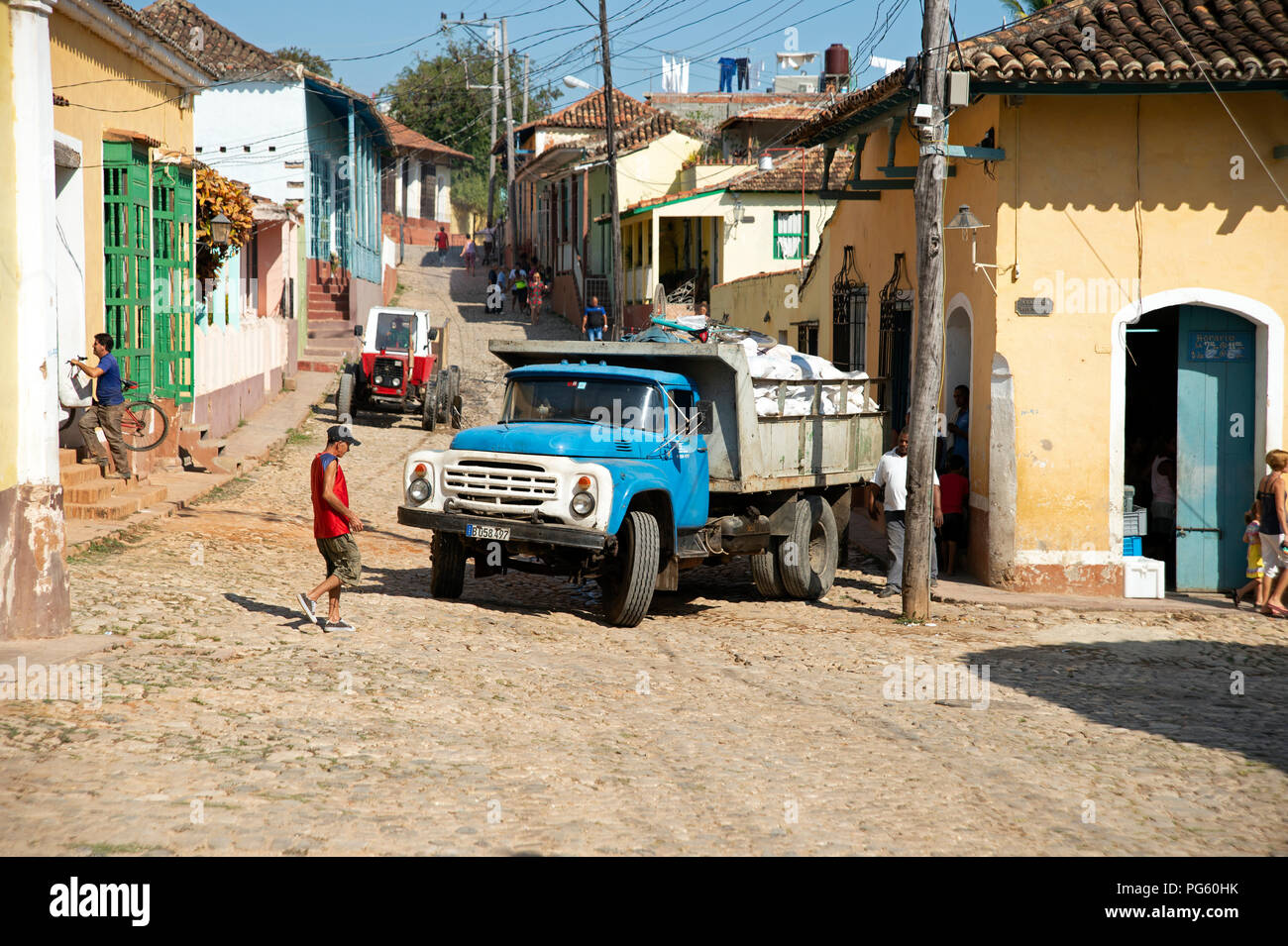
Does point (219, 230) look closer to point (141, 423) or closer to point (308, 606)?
point (141, 423)

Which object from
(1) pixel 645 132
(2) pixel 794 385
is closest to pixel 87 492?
(2) pixel 794 385

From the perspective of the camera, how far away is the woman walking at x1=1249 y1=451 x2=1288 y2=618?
1276 centimetres

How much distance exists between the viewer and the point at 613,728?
7.81 meters

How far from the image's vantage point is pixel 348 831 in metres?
5.59

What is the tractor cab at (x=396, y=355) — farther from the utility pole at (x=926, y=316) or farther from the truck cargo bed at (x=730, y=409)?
the utility pole at (x=926, y=316)

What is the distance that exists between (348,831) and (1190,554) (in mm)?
11351

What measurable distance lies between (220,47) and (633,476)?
2457 cm

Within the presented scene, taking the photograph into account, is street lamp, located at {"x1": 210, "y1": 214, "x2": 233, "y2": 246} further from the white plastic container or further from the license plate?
the white plastic container

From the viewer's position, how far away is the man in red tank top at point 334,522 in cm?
945

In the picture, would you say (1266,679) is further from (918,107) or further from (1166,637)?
(918,107)

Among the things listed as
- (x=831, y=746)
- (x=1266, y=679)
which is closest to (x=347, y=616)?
(x=831, y=746)

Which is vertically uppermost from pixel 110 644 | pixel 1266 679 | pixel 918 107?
pixel 918 107

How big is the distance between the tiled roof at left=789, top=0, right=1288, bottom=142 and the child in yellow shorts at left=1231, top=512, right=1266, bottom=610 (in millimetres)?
4398

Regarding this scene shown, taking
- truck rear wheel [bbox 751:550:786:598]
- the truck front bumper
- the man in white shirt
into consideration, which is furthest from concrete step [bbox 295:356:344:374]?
the truck front bumper
